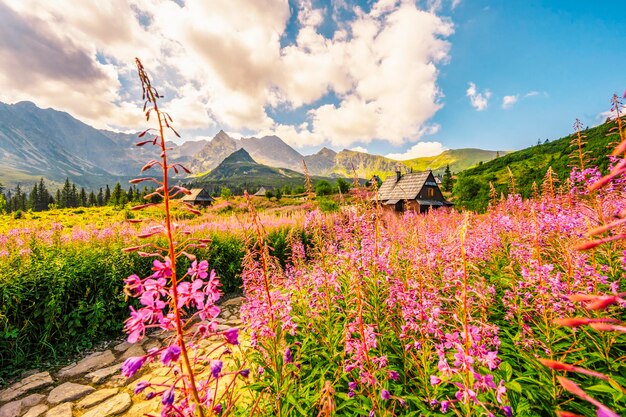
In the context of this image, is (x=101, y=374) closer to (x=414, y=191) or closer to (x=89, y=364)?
(x=89, y=364)

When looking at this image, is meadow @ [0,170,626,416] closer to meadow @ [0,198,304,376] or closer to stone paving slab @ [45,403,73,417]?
meadow @ [0,198,304,376]

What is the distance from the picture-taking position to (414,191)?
36.5 metres

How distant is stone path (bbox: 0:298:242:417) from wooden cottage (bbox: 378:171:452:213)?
1341 inches

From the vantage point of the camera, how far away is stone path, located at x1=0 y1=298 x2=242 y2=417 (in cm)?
409

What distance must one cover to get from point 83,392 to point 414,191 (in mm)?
36807

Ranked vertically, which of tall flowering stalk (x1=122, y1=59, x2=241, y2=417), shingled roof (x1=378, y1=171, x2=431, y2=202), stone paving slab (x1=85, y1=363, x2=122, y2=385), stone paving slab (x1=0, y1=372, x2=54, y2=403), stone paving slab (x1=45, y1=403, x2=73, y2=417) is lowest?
stone paving slab (x1=45, y1=403, x2=73, y2=417)

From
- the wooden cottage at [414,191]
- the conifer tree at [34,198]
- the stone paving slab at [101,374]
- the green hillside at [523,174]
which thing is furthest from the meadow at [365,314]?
the conifer tree at [34,198]

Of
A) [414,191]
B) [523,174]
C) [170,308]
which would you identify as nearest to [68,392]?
[170,308]

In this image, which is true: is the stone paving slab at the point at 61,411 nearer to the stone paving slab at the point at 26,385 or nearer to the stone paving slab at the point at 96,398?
the stone paving slab at the point at 96,398

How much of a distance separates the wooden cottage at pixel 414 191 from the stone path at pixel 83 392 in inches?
1341

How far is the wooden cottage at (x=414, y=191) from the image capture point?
3675 cm

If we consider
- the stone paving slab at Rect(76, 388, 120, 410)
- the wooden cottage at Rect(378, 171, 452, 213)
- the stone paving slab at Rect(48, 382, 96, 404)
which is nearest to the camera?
the stone paving slab at Rect(76, 388, 120, 410)

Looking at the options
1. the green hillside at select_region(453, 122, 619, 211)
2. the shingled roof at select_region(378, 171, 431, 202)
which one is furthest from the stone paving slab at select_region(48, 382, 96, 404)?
the shingled roof at select_region(378, 171, 431, 202)

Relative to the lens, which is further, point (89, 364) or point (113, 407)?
point (89, 364)
